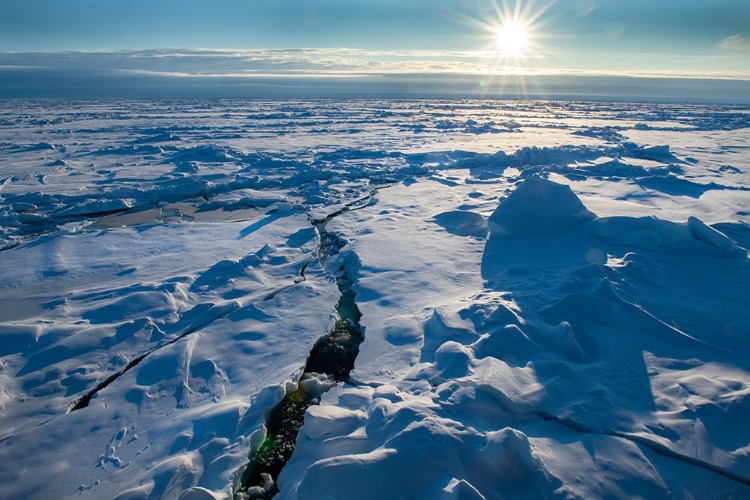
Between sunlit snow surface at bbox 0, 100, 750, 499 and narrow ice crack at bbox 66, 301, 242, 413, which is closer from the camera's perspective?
sunlit snow surface at bbox 0, 100, 750, 499

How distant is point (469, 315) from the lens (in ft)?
13.8

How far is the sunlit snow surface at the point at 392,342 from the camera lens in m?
2.54

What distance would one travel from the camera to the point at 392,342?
394 cm

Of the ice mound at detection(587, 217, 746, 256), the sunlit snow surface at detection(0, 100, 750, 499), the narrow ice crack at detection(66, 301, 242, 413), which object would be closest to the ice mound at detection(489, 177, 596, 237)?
the sunlit snow surface at detection(0, 100, 750, 499)

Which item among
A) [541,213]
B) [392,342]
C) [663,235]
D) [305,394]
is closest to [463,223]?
[541,213]

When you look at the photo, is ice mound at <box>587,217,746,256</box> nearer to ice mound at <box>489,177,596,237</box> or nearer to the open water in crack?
ice mound at <box>489,177,596,237</box>

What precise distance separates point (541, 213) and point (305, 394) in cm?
451

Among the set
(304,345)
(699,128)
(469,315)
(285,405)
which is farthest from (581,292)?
(699,128)

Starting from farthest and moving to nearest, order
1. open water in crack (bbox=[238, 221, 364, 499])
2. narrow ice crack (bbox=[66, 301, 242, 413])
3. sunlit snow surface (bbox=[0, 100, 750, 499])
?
narrow ice crack (bbox=[66, 301, 242, 413]) → open water in crack (bbox=[238, 221, 364, 499]) → sunlit snow surface (bbox=[0, 100, 750, 499])

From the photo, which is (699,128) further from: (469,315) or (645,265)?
(469,315)

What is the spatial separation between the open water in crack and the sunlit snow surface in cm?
10

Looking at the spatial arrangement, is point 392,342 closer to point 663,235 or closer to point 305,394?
point 305,394

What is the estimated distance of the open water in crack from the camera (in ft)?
8.92

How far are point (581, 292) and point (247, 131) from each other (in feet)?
59.3
